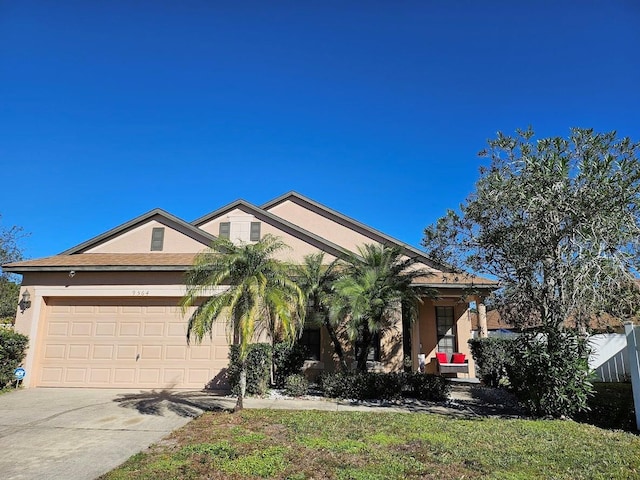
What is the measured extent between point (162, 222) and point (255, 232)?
3.52 metres

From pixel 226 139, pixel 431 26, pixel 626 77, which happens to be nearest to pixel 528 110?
pixel 626 77

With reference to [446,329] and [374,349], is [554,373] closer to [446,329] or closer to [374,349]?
[374,349]

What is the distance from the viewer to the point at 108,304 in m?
12.8

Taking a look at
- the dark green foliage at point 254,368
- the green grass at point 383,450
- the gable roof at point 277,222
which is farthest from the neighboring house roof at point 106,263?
the green grass at point 383,450

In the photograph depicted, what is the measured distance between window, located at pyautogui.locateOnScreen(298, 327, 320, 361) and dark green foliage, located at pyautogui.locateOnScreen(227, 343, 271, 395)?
2.89 m

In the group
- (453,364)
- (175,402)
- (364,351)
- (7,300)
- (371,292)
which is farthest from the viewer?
(7,300)

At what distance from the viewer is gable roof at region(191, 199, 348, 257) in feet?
49.5

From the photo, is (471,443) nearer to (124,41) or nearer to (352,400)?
(352,400)

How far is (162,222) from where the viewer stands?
1509 cm

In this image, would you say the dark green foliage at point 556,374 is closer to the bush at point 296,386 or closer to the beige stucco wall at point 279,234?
the bush at point 296,386

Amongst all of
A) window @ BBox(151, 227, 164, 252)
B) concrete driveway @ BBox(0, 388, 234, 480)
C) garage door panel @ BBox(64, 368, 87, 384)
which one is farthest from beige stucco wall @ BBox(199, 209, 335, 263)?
garage door panel @ BBox(64, 368, 87, 384)

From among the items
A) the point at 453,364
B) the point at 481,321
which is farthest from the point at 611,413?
the point at 481,321

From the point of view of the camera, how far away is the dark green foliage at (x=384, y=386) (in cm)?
1074

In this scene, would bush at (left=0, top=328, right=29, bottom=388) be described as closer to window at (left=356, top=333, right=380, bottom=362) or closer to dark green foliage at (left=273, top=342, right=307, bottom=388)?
dark green foliage at (left=273, top=342, right=307, bottom=388)
